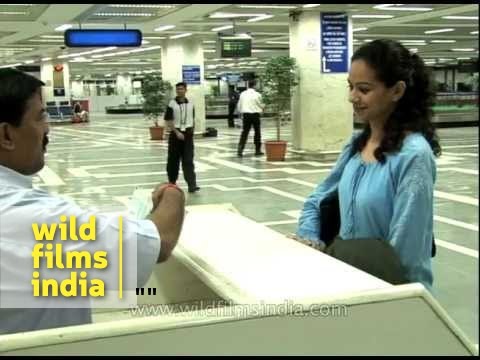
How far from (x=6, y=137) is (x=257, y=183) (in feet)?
29.2

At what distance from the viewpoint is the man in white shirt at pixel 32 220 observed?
1.46 metres

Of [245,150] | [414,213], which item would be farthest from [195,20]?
[414,213]

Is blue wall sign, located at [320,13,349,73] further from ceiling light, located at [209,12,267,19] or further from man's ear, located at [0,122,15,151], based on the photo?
man's ear, located at [0,122,15,151]

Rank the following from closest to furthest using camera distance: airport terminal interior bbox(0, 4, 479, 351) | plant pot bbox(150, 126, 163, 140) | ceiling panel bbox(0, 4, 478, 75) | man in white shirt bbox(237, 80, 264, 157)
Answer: airport terminal interior bbox(0, 4, 479, 351) → ceiling panel bbox(0, 4, 478, 75) → man in white shirt bbox(237, 80, 264, 157) → plant pot bbox(150, 126, 163, 140)

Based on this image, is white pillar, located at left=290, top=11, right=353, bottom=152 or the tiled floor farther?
white pillar, located at left=290, top=11, right=353, bottom=152

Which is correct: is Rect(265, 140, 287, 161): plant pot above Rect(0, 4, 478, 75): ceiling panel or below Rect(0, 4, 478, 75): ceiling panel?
below

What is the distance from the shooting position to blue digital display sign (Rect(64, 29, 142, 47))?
38.9 feet

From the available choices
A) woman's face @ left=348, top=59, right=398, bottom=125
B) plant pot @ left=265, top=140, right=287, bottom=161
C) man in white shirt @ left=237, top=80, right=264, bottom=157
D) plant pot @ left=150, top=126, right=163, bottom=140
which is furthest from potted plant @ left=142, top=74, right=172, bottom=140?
woman's face @ left=348, top=59, right=398, bottom=125

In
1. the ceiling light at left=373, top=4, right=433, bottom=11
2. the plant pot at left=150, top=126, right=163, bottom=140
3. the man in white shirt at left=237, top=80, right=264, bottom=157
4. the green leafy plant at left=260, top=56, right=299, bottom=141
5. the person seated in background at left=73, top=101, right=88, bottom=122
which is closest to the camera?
the ceiling light at left=373, top=4, right=433, bottom=11

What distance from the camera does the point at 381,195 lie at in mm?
2008

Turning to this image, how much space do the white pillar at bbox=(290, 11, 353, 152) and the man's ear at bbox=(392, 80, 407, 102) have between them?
438 inches

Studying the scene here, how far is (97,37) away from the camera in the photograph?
11961 mm

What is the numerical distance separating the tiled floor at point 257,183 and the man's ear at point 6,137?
131cm

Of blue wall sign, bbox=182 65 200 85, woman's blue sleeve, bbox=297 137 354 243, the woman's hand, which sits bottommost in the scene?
the woman's hand
